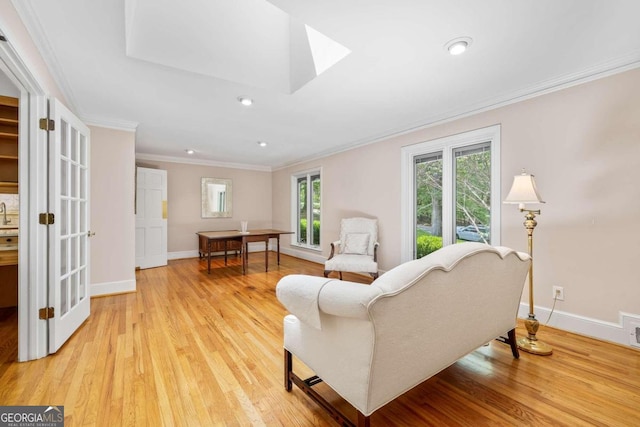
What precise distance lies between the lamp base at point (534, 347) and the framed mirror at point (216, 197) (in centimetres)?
601

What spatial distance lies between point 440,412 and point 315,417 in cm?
68

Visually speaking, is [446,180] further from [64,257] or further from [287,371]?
[64,257]

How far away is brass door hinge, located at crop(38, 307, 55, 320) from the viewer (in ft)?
6.55

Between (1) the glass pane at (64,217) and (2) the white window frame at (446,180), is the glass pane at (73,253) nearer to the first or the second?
(1) the glass pane at (64,217)

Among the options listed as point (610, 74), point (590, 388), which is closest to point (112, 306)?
point (590, 388)

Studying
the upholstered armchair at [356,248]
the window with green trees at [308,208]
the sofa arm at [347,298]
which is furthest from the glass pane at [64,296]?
the window with green trees at [308,208]

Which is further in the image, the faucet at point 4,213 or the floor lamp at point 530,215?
the faucet at point 4,213

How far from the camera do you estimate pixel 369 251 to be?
13.4 ft

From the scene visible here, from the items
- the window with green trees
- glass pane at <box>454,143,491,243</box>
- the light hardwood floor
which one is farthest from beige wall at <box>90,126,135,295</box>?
glass pane at <box>454,143,491,243</box>

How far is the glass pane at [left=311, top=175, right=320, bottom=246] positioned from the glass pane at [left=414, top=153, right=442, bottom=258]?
8.13 ft

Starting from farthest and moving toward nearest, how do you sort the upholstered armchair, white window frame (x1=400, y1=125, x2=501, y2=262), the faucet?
1. the upholstered armchair
2. white window frame (x1=400, y1=125, x2=501, y2=262)
3. the faucet

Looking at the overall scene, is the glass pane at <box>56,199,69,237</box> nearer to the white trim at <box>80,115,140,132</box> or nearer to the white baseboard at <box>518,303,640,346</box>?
the white trim at <box>80,115,140,132</box>

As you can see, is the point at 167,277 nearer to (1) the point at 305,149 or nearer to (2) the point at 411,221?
(1) the point at 305,149

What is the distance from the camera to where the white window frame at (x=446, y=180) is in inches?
113
